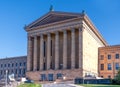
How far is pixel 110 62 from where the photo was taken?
243 feet

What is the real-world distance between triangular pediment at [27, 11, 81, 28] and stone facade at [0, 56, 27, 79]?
25.8 m

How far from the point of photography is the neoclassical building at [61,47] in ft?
207

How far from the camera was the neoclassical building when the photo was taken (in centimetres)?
6316

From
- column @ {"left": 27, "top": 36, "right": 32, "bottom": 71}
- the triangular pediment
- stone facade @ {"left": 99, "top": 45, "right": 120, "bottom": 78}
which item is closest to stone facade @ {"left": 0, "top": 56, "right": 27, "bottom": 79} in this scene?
column @ {"left": 27, "top": 36, "right": 32, "bottom": 71}

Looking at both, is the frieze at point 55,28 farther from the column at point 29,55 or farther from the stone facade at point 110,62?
the stone facade at point 110,62

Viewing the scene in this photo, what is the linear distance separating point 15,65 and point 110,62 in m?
42.7

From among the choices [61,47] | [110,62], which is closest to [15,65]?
[61,47]

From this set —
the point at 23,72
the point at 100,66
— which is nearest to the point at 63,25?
the point at 100,66

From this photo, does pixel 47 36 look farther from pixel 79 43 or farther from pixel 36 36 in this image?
pixel 79 43

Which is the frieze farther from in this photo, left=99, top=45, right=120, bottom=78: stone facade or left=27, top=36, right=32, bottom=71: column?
left=99, top=45, right=120, bottom=78: stone facade

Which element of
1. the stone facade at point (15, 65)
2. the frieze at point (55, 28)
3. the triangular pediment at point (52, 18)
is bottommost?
the stone facade at point (15, 65)

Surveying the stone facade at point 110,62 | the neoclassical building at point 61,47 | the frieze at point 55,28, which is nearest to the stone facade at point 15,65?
the neoclassical building at point 61,47

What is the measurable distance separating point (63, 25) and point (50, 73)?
1398cm

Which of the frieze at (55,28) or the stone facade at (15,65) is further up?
the frieze at (55,28)
